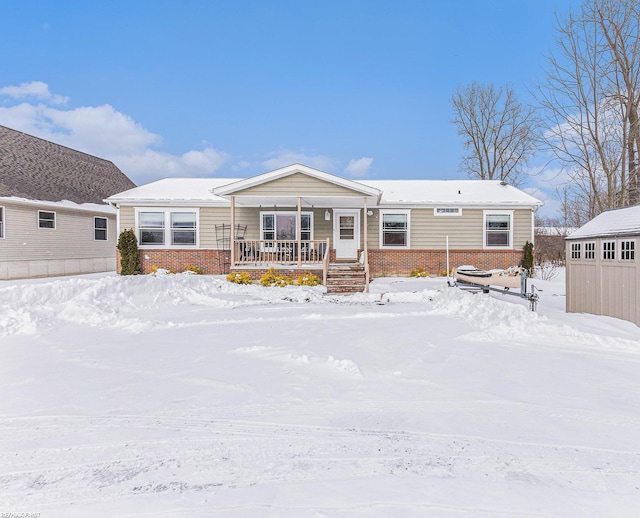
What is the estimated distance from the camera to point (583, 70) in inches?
561

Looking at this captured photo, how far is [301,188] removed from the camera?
13742mm

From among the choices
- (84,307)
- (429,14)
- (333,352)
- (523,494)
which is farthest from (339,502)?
(429,14)

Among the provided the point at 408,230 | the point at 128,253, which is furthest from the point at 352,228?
the point at 128,253

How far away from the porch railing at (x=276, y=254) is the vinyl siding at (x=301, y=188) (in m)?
1.90

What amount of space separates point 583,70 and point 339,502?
Answer: 18583 millimetres

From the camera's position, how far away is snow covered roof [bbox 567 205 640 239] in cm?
688

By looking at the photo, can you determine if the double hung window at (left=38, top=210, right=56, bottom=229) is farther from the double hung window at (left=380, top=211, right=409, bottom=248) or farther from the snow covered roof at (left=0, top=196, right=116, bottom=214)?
the double hung window at (left=380, top=211, right=409, bottom=248)

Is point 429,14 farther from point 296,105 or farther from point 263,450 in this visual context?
point 263,450

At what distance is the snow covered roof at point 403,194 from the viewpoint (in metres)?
15.9

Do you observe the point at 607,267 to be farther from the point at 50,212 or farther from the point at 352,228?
the point at 50,212

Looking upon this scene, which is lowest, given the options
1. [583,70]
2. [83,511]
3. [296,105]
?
[83,511]

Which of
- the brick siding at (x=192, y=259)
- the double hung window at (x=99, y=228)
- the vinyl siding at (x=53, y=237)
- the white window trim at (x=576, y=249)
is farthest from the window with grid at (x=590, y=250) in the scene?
the double hung window at (x=99, y=228)

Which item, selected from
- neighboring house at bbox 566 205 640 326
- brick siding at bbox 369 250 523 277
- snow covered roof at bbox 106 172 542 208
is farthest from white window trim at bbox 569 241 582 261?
snow covered roof at bbox 106 172 542 208

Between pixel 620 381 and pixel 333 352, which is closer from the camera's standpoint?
pixel 620 381
